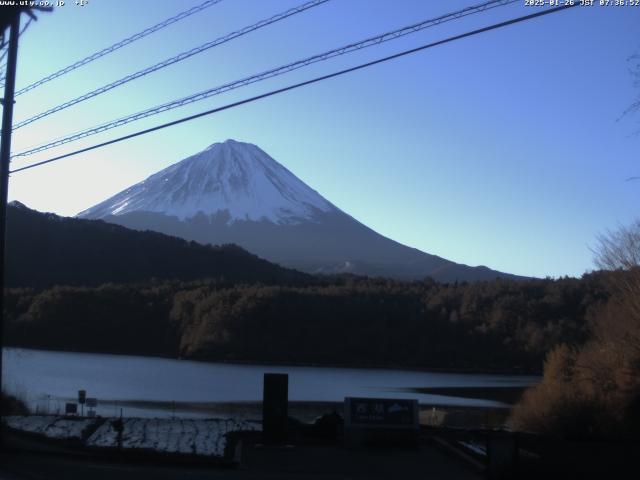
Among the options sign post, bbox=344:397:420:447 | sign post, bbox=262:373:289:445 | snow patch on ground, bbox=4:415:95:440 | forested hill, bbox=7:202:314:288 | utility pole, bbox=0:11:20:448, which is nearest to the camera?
utility pole, bbox=0:11:20:448

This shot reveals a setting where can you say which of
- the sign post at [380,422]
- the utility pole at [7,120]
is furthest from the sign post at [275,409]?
the utility pole at [7,120]

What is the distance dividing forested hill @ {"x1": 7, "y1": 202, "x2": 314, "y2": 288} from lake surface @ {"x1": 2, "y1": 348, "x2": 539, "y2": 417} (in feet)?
72.1

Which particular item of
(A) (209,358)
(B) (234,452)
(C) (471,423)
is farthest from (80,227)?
(B) (234,452)

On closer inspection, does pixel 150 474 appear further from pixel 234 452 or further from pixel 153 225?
pixel 153 225

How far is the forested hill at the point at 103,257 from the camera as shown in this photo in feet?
270

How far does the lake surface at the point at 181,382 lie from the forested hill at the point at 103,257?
72.1 feet

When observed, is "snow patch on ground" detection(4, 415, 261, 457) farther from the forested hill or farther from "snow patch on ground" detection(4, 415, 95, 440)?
the forested hill

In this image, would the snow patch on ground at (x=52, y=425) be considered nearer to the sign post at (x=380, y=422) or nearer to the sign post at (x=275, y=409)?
the sign post at (x=275, y=409)

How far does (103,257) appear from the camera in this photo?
287ft

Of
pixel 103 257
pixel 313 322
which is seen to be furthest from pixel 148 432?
pixel 103 257

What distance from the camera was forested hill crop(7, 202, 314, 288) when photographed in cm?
8219

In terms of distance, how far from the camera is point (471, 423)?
1325 inches

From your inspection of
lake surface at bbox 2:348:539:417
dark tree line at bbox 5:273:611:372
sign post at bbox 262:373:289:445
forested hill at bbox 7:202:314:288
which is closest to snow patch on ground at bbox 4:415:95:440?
sign post at bbox 262:373:289:445

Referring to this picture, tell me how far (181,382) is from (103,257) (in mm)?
44325
